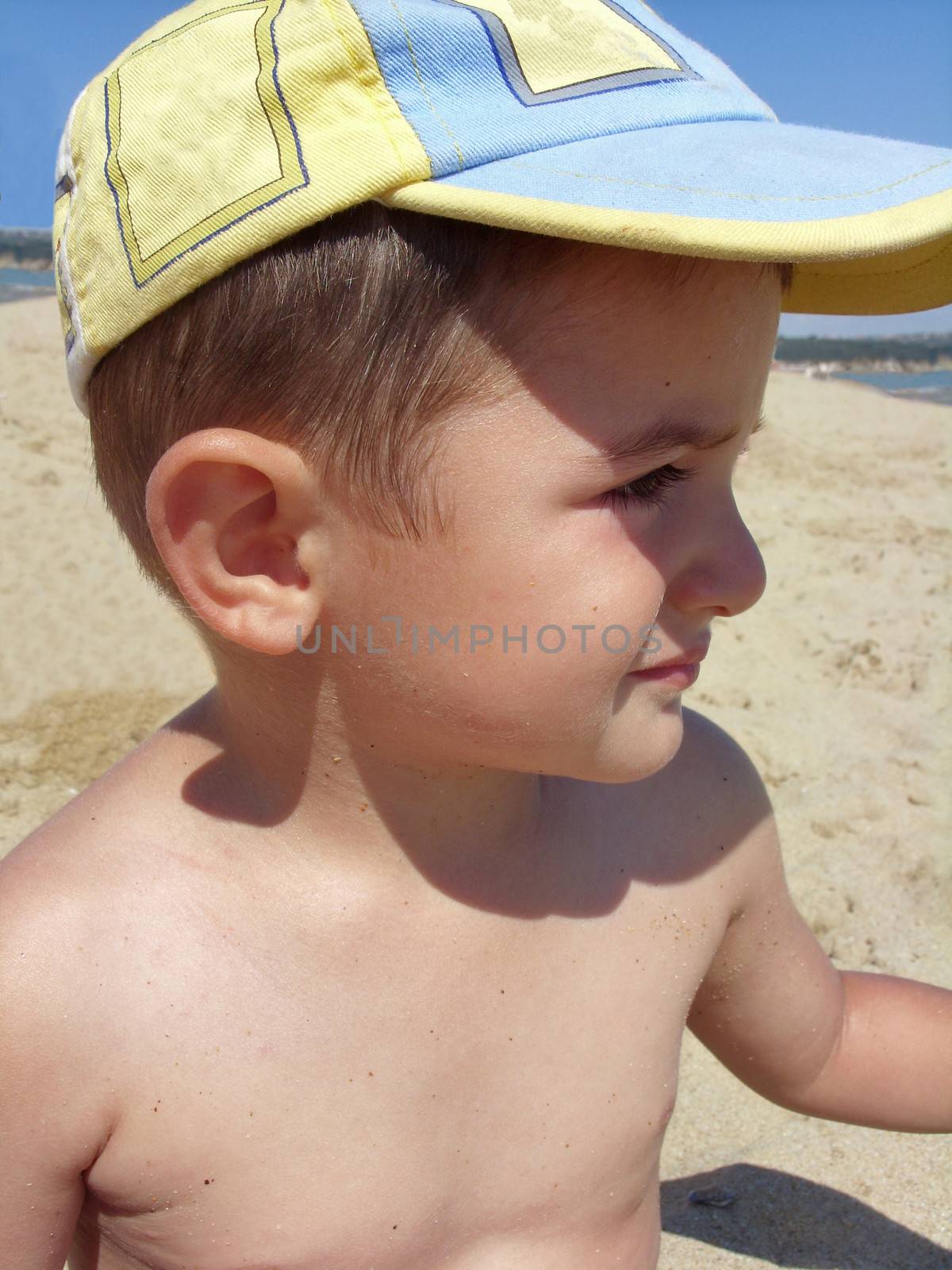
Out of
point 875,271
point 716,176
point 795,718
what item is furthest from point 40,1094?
point 795,718

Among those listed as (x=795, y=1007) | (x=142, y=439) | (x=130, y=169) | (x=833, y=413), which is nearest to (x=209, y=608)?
(x=142, y=439)

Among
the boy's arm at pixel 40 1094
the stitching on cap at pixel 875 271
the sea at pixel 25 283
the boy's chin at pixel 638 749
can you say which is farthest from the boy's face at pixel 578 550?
the sea at pixel 25 283

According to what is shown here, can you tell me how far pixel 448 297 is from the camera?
39.6 inches

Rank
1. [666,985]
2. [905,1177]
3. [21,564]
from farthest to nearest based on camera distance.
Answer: [21,564]
[905,1177]
[666,985]

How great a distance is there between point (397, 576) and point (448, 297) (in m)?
0.25

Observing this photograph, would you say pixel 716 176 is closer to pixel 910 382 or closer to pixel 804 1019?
pixel 804 1019

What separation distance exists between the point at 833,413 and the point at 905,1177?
749cm

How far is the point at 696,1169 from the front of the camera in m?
2.22

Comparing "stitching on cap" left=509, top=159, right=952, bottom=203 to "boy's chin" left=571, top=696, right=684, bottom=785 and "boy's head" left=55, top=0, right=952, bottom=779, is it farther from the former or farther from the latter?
"boy's chin" left=571, top=696, right=684, bottom=785

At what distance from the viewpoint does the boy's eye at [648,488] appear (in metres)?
1.06

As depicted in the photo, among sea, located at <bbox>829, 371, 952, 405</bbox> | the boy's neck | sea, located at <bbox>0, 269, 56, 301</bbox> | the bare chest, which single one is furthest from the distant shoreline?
the bare chest

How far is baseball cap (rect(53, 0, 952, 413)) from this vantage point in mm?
953

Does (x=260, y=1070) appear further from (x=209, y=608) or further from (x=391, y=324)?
(x=391, y=324)

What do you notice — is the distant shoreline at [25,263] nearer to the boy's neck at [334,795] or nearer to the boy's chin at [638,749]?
the boy's neck at [334,795]
